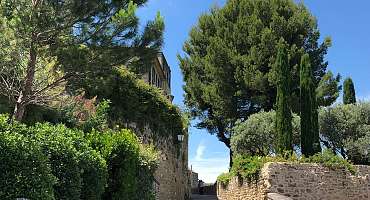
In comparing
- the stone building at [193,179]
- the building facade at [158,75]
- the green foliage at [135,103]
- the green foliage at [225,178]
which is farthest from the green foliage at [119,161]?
the stone building at [193,179]

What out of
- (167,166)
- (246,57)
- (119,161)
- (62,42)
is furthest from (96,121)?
(246,57)

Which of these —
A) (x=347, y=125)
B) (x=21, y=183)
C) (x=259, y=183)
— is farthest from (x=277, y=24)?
(x=21, y=183)

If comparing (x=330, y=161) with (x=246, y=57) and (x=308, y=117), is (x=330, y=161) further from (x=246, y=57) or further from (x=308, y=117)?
(x=246, y=57)

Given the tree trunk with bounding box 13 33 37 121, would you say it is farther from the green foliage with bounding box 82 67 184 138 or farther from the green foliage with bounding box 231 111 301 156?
the green foliage with bounding box 231 111 301 156

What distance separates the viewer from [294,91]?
3092 cm

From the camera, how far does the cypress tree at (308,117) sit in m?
21.4

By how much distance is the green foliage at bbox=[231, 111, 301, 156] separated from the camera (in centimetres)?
2624

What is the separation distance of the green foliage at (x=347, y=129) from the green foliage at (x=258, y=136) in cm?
169

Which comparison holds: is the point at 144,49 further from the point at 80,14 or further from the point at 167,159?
the point at 167,159

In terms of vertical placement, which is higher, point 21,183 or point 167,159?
point 167,159

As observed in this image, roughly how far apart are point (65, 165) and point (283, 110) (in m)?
14.9

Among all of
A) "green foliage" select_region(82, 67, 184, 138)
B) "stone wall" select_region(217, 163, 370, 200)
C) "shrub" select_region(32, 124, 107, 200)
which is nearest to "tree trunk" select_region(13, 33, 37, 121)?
"shrub" select_region(32, 124, 107, 200)

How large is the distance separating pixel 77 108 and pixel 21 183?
990 cm

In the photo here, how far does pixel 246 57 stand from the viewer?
31781mm
